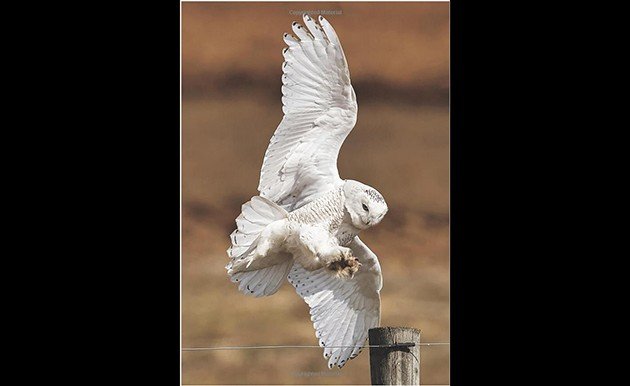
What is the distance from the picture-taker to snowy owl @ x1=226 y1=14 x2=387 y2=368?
7.64 m

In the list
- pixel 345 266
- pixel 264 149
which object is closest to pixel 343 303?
pixel 345 266

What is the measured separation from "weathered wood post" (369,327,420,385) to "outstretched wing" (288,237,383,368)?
383 millimetres

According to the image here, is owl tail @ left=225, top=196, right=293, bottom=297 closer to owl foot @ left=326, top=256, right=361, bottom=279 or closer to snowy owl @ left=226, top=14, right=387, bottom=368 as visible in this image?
snowy owl @ left=226, top=14, right=387, bottom=368

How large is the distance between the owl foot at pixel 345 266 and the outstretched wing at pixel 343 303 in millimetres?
236

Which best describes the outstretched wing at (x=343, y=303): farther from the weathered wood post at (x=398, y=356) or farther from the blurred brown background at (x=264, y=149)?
the weathered wood post at (x=398, y=356)

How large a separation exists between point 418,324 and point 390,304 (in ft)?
0.61

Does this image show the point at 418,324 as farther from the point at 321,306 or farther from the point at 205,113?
the point at 205,113

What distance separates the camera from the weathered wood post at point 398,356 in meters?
7.39

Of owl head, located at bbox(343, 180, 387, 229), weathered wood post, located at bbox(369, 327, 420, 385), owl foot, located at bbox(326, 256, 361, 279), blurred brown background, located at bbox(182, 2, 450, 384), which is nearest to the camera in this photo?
weathered wood post, located at bbox(369, 327, 420, 385)

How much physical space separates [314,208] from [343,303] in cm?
58

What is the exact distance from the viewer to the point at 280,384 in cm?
770

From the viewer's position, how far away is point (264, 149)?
7.82 metres

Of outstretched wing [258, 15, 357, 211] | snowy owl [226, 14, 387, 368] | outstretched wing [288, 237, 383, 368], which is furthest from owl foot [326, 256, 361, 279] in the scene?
outstretched wing [258, 15, 357, 211]

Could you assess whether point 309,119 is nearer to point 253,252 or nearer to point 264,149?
point 264,149
